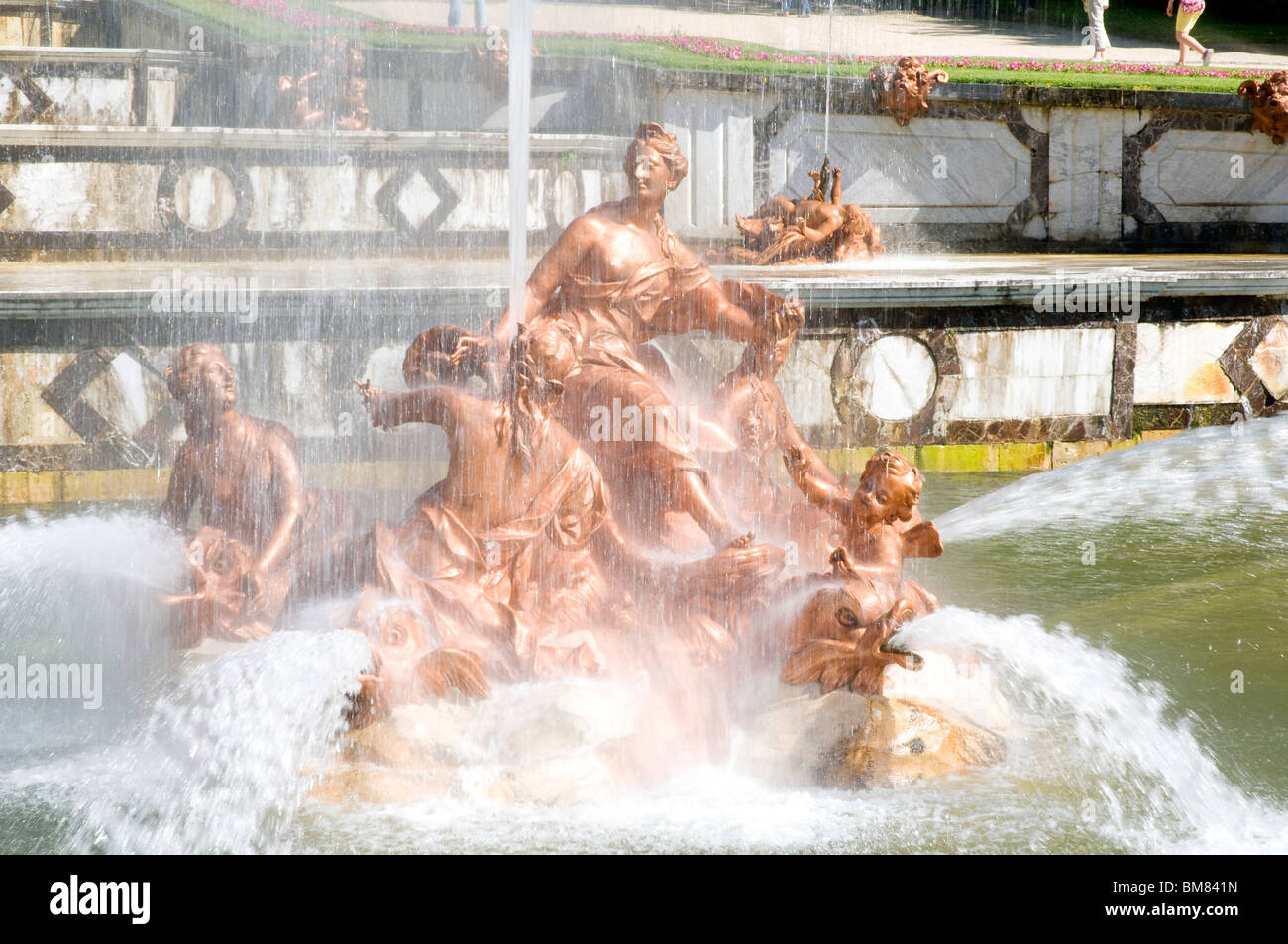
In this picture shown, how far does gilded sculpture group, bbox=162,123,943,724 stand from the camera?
11.9 feet

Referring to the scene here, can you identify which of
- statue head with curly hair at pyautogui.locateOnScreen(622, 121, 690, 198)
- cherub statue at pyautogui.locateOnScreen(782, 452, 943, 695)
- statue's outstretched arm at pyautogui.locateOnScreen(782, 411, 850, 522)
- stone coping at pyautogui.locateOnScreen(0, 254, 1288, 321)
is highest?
statue head with curly hair at pyautogui.locateOnScreen(622, 121, 690, 198)

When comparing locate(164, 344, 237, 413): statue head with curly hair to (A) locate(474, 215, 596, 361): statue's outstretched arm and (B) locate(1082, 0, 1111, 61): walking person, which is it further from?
(B) locate(1082, 0, 1111, 61): walking person

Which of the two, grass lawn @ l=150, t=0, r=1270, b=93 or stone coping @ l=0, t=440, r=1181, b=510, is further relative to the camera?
grass lawn @ l=150, t=0, r=1270, b=93

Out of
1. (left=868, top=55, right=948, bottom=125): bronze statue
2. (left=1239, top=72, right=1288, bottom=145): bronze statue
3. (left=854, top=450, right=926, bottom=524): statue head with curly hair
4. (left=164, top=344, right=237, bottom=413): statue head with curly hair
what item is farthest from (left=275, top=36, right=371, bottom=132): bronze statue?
(left=1239, top=72, right=1288, bottom=145): bronze statue

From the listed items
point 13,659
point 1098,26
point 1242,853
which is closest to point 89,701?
point 13,659

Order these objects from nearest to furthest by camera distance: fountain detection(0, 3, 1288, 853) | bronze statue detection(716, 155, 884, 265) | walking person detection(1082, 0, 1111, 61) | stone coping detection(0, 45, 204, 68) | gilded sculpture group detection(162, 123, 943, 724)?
fountain detection(0, 3, 1288, 853)
gilded sculpture group detection(162, 123, 943, 724)
bronze statue detection(716, 155, 884, 265)
stone coping detection(0, 45, 204, 68)
walking person detection(1082, 0, 1111, 61)

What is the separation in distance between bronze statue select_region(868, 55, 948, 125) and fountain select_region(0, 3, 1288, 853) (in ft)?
18.6

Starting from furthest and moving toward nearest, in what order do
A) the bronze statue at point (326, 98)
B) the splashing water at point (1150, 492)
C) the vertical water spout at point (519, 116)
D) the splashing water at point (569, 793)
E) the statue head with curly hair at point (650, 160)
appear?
1. the bronze statue at point (326, 98)
2. the splashing water at point (1150, 492)
3. the vertical water spout at point (519, 116)
4. the statue head with curly hair at point (650, 160)
5. the splashing water at point (569, 793)

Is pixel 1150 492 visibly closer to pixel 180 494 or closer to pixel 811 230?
pixel 811 230

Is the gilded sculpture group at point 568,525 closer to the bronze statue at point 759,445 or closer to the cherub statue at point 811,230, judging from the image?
the bronze statue at point 759,445

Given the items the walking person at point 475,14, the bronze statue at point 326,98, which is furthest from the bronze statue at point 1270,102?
the bronze statue at point 326,98

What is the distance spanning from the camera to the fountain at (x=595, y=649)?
3.34m

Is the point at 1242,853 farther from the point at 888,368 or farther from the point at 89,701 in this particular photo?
the point at 888,368

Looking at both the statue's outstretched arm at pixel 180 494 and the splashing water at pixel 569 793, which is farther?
the statue's outstretched arm at pixel 180 494
